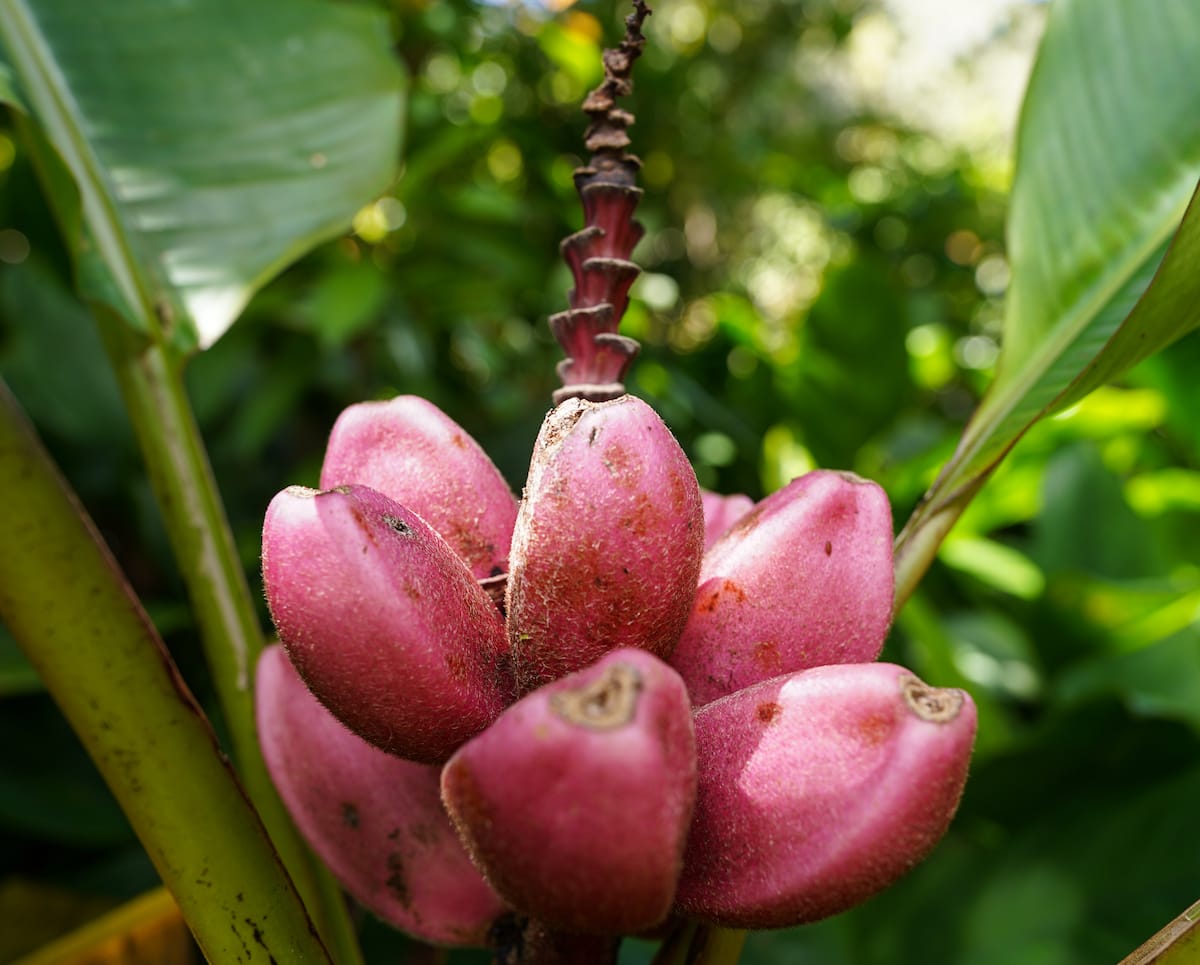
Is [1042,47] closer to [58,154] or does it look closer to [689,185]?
[58,154]

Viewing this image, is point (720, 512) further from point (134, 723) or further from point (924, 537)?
point (134, 723)

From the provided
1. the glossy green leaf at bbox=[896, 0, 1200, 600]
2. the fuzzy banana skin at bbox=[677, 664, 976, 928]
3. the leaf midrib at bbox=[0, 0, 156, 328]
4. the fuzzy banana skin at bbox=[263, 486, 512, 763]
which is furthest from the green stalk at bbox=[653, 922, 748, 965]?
the leaf midrib at bbox=[0, 0, 156, 328]

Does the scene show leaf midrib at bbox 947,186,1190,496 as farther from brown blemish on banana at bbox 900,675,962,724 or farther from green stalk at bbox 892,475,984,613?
brown blemish on banana at bbox 900,675,962,724

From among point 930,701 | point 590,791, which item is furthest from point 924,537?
point 590,791

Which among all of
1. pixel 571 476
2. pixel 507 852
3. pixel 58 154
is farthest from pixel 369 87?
pixel 507 852

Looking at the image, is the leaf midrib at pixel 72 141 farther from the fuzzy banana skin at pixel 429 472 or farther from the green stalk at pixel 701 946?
the green stalk at pixel 701 946
